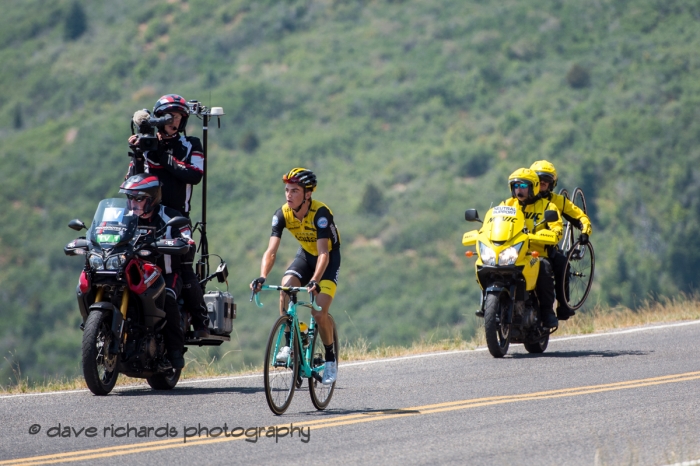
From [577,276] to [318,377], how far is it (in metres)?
6.44

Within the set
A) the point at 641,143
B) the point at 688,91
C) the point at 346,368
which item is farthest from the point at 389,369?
the point at 688,91

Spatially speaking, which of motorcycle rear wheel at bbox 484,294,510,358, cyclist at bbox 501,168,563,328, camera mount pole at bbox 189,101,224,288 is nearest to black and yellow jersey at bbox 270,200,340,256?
camera mount pole at bbox 189,101,224,288

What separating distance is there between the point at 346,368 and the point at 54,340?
61.1m

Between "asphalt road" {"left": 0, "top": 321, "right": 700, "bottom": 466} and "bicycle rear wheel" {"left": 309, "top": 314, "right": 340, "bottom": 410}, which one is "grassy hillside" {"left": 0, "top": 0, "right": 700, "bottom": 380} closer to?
"asphalt road" {"left": 0, "top": 321, "right": 700, "bottom": 466}

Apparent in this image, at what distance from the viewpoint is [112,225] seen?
10781 mm

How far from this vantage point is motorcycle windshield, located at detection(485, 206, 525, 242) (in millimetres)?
13586

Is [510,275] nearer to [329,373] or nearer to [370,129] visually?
[329,373]

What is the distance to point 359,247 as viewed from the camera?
76.7 metres

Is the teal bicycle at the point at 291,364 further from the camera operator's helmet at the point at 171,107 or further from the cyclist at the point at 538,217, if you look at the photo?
the cyclist at the point at 538,217

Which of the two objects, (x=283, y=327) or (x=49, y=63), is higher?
(x=49, y=63)

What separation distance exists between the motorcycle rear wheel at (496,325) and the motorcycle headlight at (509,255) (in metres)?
0.42

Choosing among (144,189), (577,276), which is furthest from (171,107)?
(577,276)

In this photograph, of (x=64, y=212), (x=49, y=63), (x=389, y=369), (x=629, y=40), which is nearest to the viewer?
(x=389, y=369)

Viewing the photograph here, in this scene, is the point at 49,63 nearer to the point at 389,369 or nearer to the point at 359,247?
the point at 359,247
